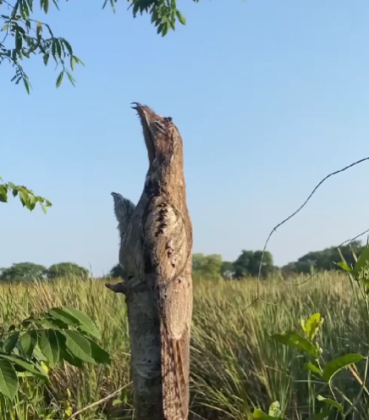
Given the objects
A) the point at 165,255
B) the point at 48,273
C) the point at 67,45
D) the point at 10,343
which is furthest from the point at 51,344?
the point at 48,273

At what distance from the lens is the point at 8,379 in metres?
1.36

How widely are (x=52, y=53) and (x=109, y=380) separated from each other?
193cm

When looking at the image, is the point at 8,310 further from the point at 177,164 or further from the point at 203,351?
the point at 177,164

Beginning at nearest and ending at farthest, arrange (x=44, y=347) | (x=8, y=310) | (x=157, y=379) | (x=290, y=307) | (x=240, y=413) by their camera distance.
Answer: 1. (x=157, y=379)
2. (x=44, y=347)
3. (x=240, y=413)
4. (x=8, y=310)
5. (x=290, y=307)

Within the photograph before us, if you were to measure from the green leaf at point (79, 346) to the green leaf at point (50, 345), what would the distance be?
0.03 metres

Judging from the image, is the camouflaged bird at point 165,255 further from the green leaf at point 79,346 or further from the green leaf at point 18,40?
the green leaf at point 18,40

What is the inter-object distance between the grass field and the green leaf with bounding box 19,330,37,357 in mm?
1121

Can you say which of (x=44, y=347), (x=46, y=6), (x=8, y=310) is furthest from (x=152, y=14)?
(x=44, y=347)

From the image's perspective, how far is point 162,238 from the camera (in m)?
1.20

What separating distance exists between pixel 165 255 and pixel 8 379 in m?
0.51

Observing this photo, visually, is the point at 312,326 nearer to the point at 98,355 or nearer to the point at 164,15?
the point at 98,355

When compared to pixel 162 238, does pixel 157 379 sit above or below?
below

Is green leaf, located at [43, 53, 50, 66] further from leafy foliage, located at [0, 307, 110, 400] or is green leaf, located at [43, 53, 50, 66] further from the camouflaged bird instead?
the camouflaged bird

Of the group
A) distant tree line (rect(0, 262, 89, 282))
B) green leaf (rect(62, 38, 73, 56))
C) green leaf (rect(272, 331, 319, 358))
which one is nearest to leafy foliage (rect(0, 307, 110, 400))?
green leaf (rect(272, 331, 319, 358))
